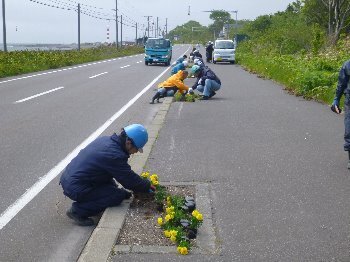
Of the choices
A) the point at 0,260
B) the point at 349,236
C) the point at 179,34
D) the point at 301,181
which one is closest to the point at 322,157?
the point at 301,181

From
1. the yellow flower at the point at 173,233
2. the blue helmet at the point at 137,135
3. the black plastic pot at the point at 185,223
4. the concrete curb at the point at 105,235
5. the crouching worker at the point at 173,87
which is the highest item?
the blue helmet at the point at 137,135

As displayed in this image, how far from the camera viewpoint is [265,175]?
633 centimetres

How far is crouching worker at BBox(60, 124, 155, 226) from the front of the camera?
4.85 m

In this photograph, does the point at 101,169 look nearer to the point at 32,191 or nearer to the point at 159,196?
the point at 159,196

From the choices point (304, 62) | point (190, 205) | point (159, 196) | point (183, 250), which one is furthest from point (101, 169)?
point (304, 62)

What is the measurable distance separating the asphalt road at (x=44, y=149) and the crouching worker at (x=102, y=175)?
0.24 meters

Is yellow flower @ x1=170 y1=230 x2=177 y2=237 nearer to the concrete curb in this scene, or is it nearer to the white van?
the concrete curb

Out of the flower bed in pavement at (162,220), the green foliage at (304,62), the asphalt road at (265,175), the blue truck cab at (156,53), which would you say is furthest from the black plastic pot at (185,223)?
the blue truck cab at (156,53)

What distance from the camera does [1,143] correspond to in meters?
8.34

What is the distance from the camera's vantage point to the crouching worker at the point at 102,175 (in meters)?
4.85

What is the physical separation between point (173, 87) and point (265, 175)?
826 cm

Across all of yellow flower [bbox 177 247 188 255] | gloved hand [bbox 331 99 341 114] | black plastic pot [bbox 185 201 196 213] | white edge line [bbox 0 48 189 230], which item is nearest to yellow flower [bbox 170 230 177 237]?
yellow flower [bbox 177 247 188 255]

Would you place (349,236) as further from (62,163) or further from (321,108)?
(321,108)

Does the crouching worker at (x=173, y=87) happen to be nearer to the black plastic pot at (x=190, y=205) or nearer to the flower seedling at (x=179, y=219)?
the flower seedling at (x=179, y=219)
